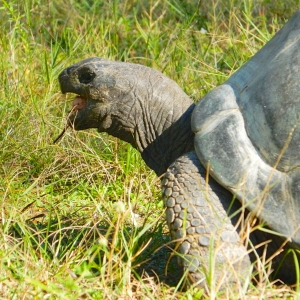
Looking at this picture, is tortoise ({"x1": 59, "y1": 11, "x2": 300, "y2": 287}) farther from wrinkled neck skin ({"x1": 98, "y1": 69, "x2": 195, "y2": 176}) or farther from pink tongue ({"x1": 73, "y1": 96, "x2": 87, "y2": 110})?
pink tongue ({"x1": 73, "y1": 96, "x2": 87, "y2": 110})

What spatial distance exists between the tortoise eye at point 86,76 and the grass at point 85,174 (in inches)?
24.0

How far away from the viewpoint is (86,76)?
407cm

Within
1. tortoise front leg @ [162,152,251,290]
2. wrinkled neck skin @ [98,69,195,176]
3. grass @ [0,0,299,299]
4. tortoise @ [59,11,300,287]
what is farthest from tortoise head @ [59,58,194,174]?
tortoise front leg @ [162,152,251,290]

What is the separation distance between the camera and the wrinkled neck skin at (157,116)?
13.1ft

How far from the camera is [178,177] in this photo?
11.5ft

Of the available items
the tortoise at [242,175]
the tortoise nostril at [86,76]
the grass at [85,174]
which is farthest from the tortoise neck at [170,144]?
the tortoise nostril at [86,76]

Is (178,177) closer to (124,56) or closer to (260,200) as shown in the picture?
(260,200)

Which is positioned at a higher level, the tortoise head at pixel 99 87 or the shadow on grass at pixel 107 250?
the tortoise head at pixel 99 87

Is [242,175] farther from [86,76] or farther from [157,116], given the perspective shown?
[86,76]

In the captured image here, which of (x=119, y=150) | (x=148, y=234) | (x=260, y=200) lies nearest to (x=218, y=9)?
(x=119, y=150)

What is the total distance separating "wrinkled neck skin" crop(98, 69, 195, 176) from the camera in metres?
3.99

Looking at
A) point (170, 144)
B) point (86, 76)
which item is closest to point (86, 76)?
point (86, 76)

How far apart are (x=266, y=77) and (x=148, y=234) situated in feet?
3.45

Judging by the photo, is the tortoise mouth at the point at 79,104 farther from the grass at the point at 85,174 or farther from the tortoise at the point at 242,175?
the tortoise at the point at 242,175
